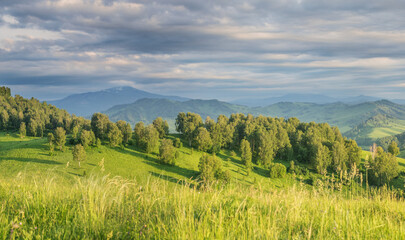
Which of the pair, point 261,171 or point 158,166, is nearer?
point 158,166

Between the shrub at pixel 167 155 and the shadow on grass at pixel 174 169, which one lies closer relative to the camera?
the shadow on grass at pixel 174 169

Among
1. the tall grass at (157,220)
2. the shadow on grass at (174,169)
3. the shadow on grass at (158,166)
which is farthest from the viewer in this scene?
the shadow on grass at (158,166)

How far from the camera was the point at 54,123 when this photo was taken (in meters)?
162

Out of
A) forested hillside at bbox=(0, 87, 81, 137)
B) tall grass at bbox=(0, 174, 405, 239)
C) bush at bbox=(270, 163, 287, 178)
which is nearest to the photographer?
tall grass at bbox=(0, 174, 405, 239)

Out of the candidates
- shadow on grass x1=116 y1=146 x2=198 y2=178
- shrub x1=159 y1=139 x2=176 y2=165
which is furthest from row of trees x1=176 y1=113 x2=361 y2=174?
shadow on grass x1=116 y1=146 x2=198 y2=178

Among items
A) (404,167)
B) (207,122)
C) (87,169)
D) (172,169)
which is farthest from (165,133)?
(404,167)

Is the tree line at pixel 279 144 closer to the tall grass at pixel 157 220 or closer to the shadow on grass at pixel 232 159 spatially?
the shadow on grass at pixel 232 159

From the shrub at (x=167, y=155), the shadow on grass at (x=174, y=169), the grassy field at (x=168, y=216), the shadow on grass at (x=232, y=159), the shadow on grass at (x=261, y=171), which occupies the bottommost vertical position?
the shadow on grass at (x=261, y=171)

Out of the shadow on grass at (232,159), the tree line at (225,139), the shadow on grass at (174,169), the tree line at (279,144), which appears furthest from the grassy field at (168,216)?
the shadow on grass at (232,159)

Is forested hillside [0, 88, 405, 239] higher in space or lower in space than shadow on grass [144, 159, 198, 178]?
higher

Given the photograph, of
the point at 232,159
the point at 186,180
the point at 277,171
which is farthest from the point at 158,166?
the point at 186,180

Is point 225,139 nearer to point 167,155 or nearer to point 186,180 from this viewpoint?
point 167,155

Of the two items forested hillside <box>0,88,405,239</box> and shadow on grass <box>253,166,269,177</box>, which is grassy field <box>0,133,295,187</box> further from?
forested hillside <box>0,88,405,239</box>

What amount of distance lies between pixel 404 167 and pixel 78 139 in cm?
15494
